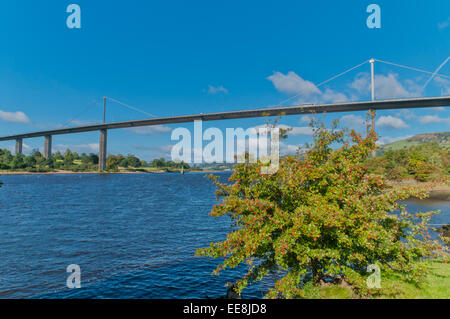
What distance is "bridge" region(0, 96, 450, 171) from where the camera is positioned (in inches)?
3514

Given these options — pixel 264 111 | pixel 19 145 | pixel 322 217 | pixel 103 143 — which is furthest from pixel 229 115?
pixel 19 145

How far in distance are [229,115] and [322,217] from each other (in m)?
116

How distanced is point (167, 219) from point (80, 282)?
18656 millimetres

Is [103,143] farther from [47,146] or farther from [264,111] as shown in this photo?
[264,111]

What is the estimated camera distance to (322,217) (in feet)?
27.9

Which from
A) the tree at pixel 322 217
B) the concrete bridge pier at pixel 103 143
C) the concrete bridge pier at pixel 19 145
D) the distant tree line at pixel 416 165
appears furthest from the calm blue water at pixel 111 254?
the concrete bridge pier at pixel 19 145

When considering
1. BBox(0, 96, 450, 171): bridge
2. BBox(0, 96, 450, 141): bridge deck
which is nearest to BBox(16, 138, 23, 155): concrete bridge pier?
BBox(0, 96, 450, 171): bridge

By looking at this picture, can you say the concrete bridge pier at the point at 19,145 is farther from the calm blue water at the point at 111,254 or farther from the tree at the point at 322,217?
the tree at the point at 322,217

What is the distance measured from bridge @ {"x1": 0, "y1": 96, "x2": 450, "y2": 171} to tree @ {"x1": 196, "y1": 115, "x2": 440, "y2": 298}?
174 ft

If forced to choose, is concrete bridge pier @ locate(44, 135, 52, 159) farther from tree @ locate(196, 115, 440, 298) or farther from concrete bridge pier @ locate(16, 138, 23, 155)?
tree @ locate(196, 115, 440, 298)

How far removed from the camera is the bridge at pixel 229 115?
89.2 meters

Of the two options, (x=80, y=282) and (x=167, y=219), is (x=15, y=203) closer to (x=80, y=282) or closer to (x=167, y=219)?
(x=167, y=219)
